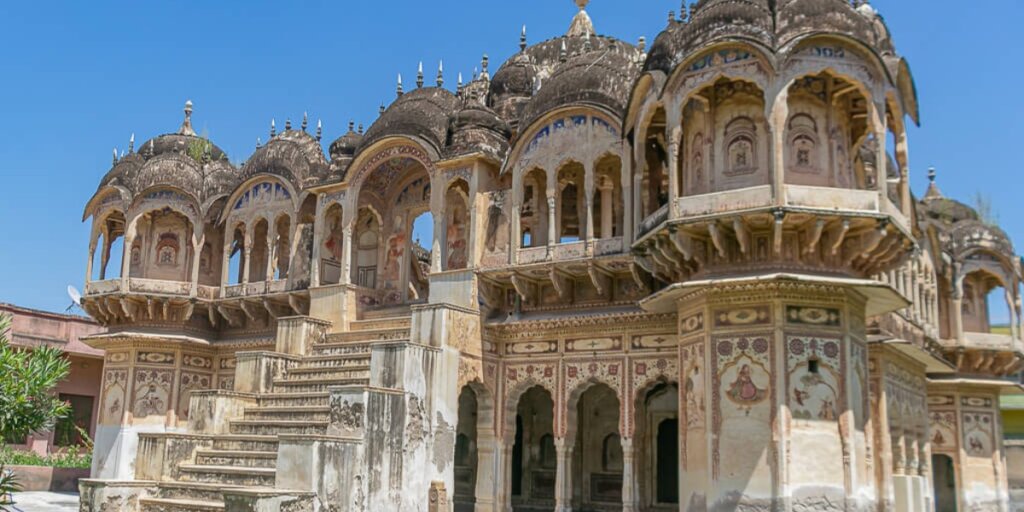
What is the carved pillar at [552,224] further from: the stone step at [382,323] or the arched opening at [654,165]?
the stone step at [382,323]

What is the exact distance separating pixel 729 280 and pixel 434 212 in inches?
249

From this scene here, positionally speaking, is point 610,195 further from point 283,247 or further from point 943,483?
point 943,483

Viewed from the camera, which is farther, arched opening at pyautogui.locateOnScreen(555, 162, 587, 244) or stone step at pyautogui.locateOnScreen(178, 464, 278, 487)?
arched opening at pyautogui.locateOnScreen(555, 162, 587, 244)

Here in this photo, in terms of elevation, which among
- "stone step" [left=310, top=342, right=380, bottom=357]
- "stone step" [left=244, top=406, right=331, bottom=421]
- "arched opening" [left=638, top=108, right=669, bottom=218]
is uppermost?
"arched opening" [left=638, top=108, right=669, bottom=218]

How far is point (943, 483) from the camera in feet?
72.6

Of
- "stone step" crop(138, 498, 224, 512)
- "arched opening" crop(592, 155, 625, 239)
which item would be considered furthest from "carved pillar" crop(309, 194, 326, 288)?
"stone step" crop(138, 498, 224, 512)

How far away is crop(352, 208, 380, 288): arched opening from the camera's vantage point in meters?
19.7

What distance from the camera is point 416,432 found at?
14.6 metres

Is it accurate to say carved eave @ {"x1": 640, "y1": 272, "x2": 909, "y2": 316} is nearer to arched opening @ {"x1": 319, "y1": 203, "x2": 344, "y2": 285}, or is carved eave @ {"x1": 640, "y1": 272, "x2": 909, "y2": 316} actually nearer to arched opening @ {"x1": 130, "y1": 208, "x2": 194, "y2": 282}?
arched opening @ {"x1": 319, "y1": 203, "x2": 344, "y2": 285}

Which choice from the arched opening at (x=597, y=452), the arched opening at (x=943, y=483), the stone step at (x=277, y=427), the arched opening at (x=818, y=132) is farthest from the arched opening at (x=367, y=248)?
the arched opening at (x=943, y=483)

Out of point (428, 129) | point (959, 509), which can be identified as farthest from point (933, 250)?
point (428, 129)

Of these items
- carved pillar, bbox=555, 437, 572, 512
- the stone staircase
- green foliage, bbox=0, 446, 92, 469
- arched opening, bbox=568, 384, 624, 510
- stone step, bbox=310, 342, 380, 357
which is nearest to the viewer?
the stone staircase

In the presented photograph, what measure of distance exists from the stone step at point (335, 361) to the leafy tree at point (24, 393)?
5.58 meters

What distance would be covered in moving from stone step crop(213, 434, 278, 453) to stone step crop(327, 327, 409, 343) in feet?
10.4
